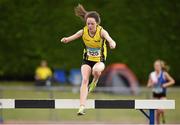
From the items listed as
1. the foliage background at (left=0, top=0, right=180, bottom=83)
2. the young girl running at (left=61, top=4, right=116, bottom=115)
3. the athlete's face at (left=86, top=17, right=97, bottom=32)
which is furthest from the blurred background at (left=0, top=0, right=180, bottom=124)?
the athlete's face at (left=86, top=17, right=97, bottom=32)

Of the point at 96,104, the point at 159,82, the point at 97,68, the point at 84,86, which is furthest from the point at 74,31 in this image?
the point at 97,68

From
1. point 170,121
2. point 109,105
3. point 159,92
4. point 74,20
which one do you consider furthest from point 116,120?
point 74,20

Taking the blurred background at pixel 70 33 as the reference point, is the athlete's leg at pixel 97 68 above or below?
below

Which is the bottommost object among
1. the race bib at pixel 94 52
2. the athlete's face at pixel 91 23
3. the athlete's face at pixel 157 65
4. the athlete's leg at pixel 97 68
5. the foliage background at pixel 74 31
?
the athlete's leg at pixel 97 68

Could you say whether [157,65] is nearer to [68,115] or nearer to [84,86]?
[68,115]

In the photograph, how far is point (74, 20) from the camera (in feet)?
80.6

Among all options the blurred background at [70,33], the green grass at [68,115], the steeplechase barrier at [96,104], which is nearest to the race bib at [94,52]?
the steeplechase barrier at [96,104]

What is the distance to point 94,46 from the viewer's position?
9.79 metres

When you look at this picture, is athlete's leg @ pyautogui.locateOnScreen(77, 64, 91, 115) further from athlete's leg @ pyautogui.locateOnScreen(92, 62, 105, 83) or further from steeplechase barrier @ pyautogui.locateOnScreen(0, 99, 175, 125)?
steeplechase barrier @ pyautogui.locateOnScreen(0, 99, 175, 125)

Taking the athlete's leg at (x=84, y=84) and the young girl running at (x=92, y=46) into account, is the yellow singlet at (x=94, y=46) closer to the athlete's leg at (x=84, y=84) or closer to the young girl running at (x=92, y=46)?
the young girl running at (x=92, y=46)

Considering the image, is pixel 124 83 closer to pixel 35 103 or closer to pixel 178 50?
pixel 178 50

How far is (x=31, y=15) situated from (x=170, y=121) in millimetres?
9958

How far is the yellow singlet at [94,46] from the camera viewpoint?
9.73 metres

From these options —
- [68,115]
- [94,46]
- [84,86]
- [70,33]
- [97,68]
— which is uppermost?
[70,33]
